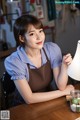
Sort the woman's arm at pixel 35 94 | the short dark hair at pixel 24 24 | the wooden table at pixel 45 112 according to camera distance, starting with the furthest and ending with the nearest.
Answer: the short dark hair at pixel 24 24 < the woman's arm at pixel 35 94 < the wooden table at pixel 45 112

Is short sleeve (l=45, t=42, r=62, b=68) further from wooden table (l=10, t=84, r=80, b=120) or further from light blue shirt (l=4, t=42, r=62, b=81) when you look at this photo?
wooden table (l=10, t=84, r=80, b=120)

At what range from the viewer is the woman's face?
1454 mm

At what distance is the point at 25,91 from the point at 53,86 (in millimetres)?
342

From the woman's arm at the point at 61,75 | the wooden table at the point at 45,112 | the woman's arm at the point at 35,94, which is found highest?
the woman's arm at the point at 61,75

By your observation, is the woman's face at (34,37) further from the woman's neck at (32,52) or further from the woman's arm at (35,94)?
the woman's arm at (35,94)

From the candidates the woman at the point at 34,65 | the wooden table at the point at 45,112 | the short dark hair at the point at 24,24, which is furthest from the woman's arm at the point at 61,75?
the short dark hair at the point at 24,24

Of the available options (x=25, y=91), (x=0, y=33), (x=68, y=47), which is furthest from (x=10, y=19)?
(x=25, y=91)

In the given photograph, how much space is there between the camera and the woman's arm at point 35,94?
1.39m

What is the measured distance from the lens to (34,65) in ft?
5.11

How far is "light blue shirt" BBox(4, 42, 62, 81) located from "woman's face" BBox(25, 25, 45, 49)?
109 mm

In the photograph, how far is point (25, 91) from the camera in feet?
4.72

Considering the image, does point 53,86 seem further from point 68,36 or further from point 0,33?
point 68,36

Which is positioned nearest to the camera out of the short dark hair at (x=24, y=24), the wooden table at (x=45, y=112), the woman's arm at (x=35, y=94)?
the wooden table at (x=45, y=112)

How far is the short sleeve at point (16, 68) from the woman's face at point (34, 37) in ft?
0.46
